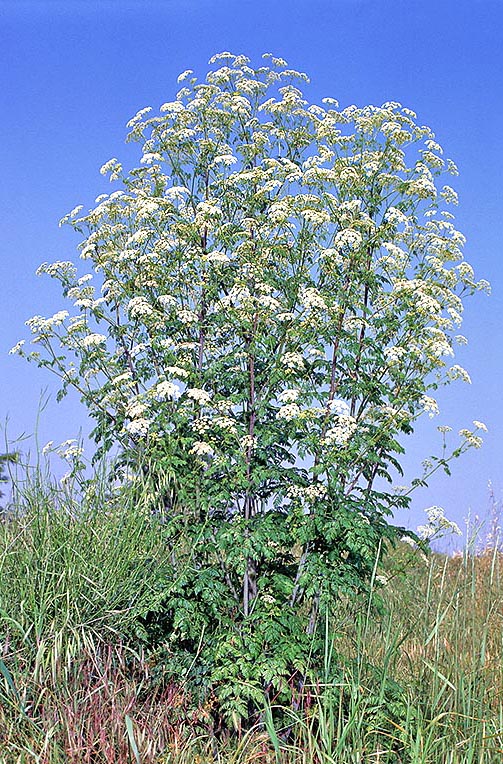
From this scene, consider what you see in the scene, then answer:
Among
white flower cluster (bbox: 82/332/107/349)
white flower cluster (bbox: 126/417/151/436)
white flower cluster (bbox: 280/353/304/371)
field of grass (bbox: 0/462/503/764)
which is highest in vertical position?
white flower cluster (bbox: 82/332/107/349)

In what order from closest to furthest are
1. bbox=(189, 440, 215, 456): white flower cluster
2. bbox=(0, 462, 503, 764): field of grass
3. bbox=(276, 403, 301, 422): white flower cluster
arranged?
bbox=(0, 462, 503, 764): field of grass < bbox=(276, 403, 301, 422): white flower cluster < bbox=(189, 440, 215, 456): white flower cluster

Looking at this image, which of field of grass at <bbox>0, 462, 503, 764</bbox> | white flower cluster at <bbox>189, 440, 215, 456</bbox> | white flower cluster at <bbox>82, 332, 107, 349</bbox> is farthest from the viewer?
white flower cluster at <bbox>82, 332, 107, 349</bbox>

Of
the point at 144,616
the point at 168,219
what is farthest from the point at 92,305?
the point at 144,616

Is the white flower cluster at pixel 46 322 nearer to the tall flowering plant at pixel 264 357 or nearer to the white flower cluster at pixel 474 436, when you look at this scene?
the tall flowering plant at pixel 264 357

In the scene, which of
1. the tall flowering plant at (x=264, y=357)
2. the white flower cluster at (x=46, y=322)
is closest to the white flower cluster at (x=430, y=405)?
the tall flowering plant at (x=264, y=357)

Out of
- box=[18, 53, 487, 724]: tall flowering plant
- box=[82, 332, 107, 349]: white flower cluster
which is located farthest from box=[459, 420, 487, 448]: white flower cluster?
box=[82, 332, 107, 349]: white flower cluster

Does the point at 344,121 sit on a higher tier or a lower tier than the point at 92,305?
higher

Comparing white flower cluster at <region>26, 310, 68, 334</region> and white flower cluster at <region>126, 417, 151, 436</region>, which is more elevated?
white flower cluster at <region>26, 310, 68, 334</region>

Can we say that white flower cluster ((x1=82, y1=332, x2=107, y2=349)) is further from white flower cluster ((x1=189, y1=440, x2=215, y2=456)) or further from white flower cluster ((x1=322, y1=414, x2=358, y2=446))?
white flower cluster ((x1=322, y1=414, x2=358, y2=446))

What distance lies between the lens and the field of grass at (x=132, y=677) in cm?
462

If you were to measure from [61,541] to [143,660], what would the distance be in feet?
3.18

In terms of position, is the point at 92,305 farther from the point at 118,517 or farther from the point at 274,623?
the point at 274,623

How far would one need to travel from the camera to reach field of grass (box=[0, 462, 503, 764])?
182 inches

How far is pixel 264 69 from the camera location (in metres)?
7.36
